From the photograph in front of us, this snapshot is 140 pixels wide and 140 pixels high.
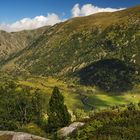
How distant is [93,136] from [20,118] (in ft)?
402

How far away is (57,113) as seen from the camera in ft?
336

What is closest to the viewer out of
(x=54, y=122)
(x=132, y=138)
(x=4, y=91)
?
(x=132, y=138)

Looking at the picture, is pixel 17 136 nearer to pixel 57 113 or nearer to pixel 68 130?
pixel 68 130

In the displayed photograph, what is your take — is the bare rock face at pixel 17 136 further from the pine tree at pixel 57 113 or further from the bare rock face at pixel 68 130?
the pine tree at pixel 57 113

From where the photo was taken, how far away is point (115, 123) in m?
49.5

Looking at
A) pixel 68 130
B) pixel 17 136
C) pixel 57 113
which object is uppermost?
pixel 17 136

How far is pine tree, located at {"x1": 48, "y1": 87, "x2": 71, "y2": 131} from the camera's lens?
96.1 m

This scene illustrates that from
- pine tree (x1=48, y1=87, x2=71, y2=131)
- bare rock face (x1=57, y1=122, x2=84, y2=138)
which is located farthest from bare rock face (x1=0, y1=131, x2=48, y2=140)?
pine tree (x1=48, y1=87, x2=71, y2=131)

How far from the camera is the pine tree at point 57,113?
315 feet

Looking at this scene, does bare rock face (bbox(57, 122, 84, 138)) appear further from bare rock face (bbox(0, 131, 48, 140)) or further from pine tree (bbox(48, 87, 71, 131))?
pine tree (bbox(48, 87, 71, 131))

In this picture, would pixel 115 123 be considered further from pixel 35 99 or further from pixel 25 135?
pixel 35 99

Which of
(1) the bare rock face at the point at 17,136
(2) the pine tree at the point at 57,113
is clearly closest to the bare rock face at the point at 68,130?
(1) the bare rock face at the point at 17,136

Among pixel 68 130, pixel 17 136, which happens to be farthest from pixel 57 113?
pixel 17 136

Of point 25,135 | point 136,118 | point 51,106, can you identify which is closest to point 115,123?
point 136,118
